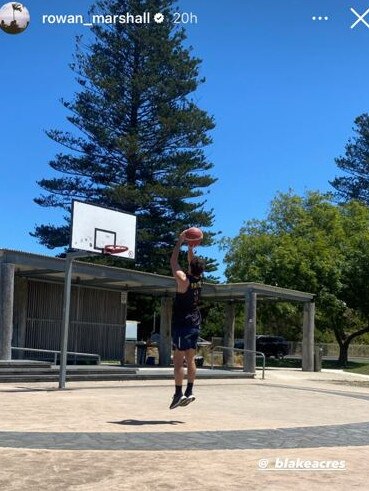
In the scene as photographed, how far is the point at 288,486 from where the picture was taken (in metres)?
4.96

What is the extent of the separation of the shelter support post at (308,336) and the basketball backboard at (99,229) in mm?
13062

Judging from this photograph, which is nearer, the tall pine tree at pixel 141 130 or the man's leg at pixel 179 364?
the man's leg at pixel 179 364

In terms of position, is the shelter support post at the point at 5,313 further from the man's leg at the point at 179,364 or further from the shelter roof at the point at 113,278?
the man's leg at the point at 179,364

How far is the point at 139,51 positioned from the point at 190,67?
3.42 m

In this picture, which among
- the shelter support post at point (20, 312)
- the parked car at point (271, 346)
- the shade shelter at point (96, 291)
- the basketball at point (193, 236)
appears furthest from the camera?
the parked car at point (271, 346)

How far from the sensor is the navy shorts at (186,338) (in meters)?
7.69

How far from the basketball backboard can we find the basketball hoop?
0.25 feet

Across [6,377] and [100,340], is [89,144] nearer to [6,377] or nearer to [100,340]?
[100,340]

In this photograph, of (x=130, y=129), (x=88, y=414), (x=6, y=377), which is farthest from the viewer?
(x=130, y=129)

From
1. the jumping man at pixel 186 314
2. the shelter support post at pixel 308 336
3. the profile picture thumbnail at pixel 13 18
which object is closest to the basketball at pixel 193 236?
the jumping man at pixel 186 314

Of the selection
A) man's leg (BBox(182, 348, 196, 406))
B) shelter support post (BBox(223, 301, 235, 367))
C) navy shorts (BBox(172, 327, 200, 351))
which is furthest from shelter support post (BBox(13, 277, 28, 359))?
navy shorts (BBox(172, 327, 200, 351))

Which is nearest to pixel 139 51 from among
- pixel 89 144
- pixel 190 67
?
pixel 190 67

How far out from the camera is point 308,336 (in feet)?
94.2

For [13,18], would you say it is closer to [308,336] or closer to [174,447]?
[174,447]
